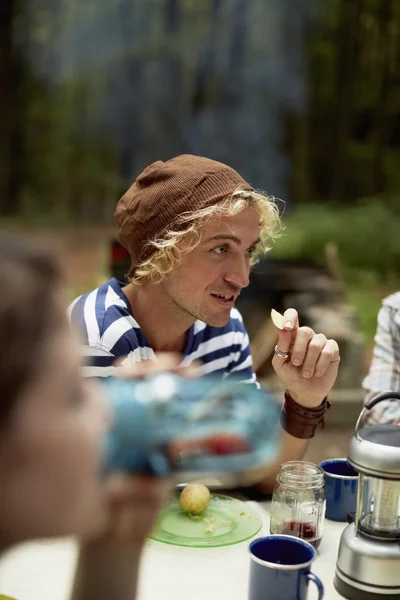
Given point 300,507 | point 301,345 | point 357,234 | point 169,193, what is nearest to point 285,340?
point 301,345

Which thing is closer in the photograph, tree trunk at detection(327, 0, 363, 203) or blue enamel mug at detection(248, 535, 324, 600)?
blue enamel mug at detection(248, 535, 324, 600)

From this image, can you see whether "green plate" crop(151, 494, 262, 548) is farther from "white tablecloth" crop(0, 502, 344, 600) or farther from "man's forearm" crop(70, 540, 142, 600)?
"man's forearm" crop(70, 540, 142, 600)

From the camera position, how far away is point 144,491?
48 cm

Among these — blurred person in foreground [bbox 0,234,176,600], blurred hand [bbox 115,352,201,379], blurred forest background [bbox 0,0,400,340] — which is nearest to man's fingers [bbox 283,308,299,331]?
blurred hand [bbox 115,352,201,379]

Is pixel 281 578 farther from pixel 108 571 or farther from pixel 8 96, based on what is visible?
pixel 8 96

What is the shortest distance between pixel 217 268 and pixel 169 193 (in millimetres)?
185

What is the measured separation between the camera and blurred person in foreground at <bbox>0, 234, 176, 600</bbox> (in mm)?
382

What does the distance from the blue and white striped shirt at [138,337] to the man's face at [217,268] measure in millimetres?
120

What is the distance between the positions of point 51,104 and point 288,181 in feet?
7.54

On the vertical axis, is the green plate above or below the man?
below

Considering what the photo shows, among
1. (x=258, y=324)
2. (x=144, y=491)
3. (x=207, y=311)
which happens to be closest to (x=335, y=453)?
(x=258, y=324)

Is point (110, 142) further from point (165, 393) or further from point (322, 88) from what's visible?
point (165, 393)

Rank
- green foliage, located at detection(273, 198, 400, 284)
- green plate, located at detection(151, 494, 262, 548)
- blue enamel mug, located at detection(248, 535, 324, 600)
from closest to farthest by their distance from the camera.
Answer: blue enamel mug, located at detection(248, 535, 324, 600) → green plate, located at detection(151, 494, 262, 548) → green foliage, located at detection(273, 198, 400, 284)

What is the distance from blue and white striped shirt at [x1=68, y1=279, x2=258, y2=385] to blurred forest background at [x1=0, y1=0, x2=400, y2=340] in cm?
362
